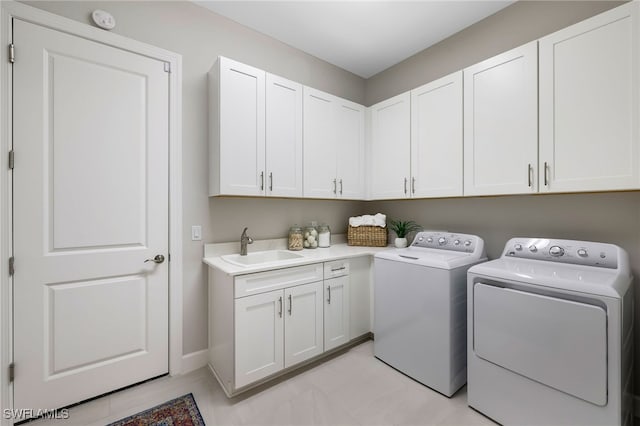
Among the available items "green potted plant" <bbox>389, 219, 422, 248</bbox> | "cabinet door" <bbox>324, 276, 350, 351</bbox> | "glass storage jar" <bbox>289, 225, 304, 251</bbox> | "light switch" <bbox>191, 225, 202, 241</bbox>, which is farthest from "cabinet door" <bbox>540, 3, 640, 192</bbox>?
"light switch" <bbox>191, 225, 202, 241</bbox>

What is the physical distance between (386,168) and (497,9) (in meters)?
1.47

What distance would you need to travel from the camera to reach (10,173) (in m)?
1.50

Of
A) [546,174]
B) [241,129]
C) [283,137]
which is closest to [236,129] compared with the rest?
[241,129]

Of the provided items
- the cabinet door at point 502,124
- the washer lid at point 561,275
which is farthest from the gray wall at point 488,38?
the washer lid at point 561,275

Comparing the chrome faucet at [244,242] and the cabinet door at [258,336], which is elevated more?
the chrome faucet at [244,242]

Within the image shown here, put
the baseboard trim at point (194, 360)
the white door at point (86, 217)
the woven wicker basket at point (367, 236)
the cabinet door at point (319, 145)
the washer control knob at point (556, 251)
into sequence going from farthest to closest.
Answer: the woven wicker basket at point (367, 236), the cabinet door at point (319, 145), the baseboard trim at point (194, 360), the washer control knob at point (556, 251), the white door at point (86, 217)

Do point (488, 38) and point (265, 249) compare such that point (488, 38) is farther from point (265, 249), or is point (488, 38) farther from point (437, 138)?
point (265, 249)

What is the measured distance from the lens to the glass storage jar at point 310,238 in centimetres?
264

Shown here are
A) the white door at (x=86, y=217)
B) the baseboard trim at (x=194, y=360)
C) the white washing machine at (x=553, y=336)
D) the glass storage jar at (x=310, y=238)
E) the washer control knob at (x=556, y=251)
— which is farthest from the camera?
the glass storage jar at (x=310, y=238)

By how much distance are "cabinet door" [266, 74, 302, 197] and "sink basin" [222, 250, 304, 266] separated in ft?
1.74

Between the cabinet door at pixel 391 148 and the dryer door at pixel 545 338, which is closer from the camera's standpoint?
the dryer door at pixel 545 338

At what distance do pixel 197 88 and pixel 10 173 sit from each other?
122 cm

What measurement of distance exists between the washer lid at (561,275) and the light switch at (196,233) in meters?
1.92

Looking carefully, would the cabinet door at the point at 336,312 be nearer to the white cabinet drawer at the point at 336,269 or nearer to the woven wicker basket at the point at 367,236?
the white cabinet drawer at the point at 336,269
